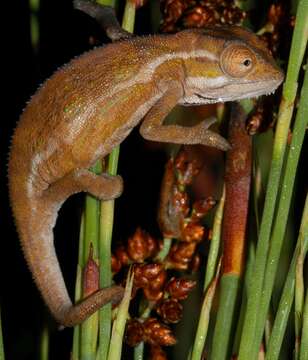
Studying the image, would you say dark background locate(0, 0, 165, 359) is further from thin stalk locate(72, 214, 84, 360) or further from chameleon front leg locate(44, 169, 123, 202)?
thin stalk locate(72, 214, 84, 360)

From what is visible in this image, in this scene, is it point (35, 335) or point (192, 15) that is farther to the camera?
point (35, 335)

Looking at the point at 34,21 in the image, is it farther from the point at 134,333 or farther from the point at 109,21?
Result: the point at 134,333

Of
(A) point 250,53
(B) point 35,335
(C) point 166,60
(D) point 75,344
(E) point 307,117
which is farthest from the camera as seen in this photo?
(B) point 35,335

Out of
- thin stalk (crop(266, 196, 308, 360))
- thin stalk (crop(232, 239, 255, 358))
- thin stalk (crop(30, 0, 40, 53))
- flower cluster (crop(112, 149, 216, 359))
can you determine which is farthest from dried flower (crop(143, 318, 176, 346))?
thin stalk (crop(30, 0, 40, 53))

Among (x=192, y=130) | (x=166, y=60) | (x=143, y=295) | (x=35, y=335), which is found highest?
(x=166, y=60)

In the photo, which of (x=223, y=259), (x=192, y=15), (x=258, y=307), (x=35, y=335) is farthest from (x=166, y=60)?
(x=35, y=335)

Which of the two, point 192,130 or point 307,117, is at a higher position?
point 307,117

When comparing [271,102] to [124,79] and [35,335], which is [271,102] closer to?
[124,79]

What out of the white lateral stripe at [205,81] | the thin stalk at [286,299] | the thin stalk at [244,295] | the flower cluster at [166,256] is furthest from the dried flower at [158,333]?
the white lateral stripe at [205,81]
